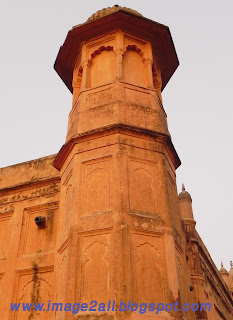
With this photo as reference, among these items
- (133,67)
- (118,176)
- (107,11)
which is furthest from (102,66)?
(118,176)

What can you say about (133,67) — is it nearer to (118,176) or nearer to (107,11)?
(107,11)

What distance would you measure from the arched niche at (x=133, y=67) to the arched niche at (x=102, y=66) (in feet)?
0.84

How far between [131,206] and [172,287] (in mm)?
1346

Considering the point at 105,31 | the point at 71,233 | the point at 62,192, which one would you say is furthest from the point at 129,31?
the point at 71,233

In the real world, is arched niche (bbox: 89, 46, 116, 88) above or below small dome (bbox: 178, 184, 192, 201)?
above

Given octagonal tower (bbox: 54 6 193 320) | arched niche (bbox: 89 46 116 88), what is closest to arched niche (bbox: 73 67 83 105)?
octagonal tower (bbox: 54 6 193 320)

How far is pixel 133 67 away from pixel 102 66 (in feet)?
2.23

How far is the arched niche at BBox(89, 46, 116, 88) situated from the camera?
7.76m

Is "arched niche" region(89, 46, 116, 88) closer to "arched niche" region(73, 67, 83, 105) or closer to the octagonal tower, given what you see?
the octagonal tower

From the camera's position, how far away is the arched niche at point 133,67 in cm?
778

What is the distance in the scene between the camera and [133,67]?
26.2ft

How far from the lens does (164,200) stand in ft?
19.9

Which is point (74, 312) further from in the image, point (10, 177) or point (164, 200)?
point (10, 177)

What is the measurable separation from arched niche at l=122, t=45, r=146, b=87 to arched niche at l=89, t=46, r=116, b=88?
255mm
